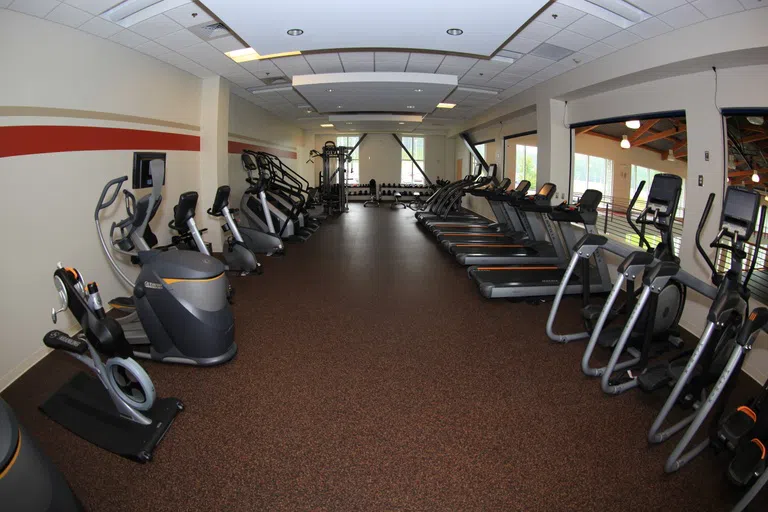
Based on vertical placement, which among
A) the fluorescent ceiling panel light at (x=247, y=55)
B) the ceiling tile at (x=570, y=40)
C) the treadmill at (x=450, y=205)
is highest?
the fluorescent ceiling panel light at (x=247, y=55)

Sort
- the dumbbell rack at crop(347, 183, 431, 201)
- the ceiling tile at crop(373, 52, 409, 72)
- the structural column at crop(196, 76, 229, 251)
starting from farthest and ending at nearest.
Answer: the dumbbell rack at crop(347, 183, 431, 201), the structural column at crop(196, 76, 229, 251), the ceiling tile at crop(373, 52, 409, 72)

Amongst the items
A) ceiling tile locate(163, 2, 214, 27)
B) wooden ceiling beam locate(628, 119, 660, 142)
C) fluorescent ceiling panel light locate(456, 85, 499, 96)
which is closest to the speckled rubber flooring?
ceiling tile locate(163, 2, 214, 27)

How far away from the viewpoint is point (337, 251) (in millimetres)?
6594

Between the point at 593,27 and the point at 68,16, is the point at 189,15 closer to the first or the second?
the point at 68,16

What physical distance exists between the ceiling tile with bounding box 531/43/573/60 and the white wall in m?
→ 4.50

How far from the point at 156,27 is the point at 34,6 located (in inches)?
36.5

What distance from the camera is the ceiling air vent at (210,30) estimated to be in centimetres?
371

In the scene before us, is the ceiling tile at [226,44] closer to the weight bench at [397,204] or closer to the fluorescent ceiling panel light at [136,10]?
the fluorescent ceiling panel light at [136,10]

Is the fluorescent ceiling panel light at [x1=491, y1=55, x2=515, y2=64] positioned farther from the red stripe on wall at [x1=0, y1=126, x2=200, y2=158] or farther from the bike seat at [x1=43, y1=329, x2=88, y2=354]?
the bike seat at [x1=43, y1=329, x2=88, y2=354]

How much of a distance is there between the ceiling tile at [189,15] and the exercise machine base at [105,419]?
9.92 ft

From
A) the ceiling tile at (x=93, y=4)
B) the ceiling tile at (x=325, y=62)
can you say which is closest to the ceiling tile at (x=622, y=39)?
the ceiling tile at (x=325, y=62)

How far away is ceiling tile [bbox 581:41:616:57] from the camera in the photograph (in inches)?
160

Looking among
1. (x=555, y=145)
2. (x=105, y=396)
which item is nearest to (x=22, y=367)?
(x=105, y=396)

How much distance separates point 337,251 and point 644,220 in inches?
179
